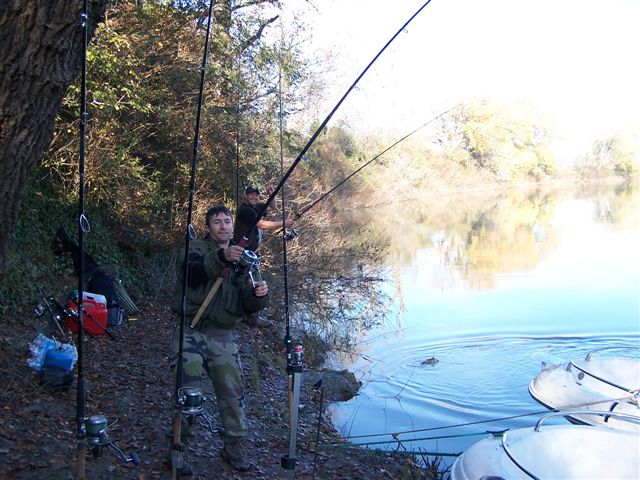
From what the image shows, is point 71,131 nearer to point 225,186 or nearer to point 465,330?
point 225,186

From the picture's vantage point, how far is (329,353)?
10781mm

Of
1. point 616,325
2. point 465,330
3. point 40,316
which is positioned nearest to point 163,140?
point 40,316

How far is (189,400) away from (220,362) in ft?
1.17

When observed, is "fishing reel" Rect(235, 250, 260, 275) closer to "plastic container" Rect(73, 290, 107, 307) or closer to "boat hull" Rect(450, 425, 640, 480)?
"boat hull" Rect(450, 425, 640, 480)

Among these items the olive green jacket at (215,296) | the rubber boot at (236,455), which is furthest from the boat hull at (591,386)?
the olive green jacket at (215,296)

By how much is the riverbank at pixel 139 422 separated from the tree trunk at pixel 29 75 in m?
1.93

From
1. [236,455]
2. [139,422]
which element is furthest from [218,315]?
[139,422]

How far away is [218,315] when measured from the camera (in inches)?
163

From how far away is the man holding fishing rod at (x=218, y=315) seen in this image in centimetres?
403

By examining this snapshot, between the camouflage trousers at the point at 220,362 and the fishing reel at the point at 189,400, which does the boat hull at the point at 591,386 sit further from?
the fishing reel at the point at 189,400

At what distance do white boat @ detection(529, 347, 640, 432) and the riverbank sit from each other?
6.75 feet

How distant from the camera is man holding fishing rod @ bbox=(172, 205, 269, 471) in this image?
403cm

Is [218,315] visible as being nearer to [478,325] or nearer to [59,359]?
[59,359]

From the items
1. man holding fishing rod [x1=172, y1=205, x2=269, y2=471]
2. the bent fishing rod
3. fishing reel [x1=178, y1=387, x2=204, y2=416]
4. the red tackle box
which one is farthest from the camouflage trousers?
the red tackle box
